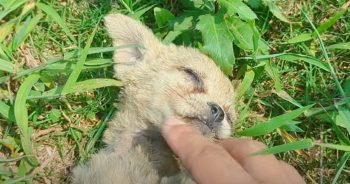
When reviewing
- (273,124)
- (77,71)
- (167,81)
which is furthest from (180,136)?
(77,71)

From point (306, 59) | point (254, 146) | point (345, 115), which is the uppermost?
point (306, 59)

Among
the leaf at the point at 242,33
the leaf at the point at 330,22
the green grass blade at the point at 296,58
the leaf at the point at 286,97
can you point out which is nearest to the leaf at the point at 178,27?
the leaf at the point at 242,33

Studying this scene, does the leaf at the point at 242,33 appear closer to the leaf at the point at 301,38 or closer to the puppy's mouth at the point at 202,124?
the leaf at the point at 301,38

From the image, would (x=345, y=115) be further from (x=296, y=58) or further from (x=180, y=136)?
(x=180, y=136)

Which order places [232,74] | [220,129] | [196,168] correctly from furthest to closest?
[232,74], [220,129], [196,168]

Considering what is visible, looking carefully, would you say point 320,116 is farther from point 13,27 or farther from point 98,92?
point 13,27

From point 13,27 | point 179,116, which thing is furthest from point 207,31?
point 13,27

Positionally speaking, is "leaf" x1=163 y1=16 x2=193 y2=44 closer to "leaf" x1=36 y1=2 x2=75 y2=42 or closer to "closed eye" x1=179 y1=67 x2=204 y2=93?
"closed eye" x1=179 y1=67 x2=204 y2=93
